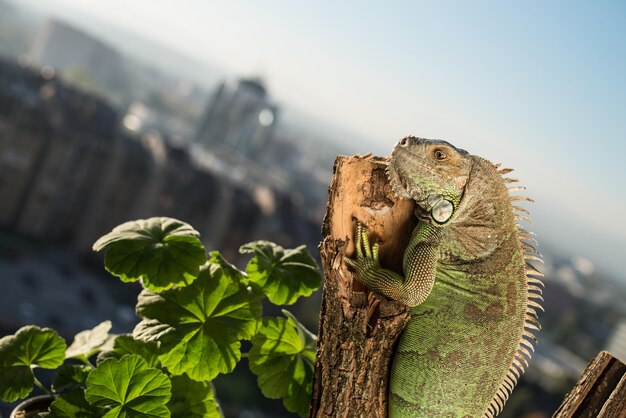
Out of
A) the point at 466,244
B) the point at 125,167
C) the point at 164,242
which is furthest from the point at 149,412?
the point at 125,167

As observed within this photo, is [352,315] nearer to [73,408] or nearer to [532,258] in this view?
[532,258]

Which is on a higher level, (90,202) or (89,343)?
(89,343)

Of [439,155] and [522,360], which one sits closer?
[439,155]

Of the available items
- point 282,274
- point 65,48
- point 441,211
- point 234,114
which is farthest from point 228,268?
point 65,48

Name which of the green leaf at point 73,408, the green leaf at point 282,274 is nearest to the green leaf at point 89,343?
the green leaf at point 73,408

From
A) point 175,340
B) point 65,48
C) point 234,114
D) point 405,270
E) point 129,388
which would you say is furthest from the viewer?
point 65,48

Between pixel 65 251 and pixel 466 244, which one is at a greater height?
pixel 466 244

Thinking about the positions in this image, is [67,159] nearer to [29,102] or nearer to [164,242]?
[29,102]

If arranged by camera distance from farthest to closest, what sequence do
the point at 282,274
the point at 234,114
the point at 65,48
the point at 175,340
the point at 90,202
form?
the point at 65,48
the point at 234,114
the point at 90,202
the point at 282,274
the point at 175,340
